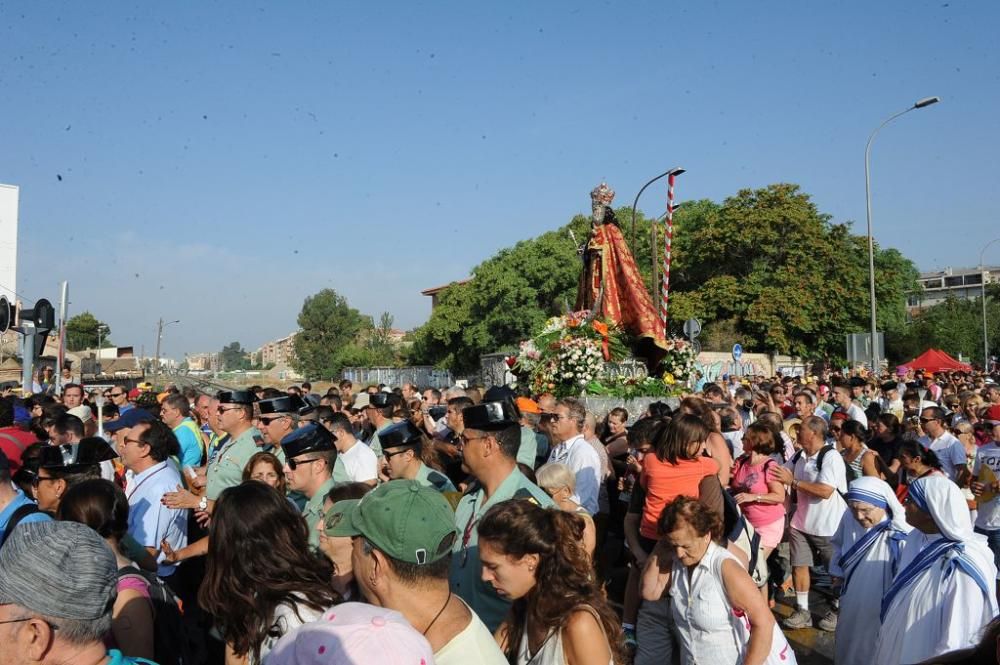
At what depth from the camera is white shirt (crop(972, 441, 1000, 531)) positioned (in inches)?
271

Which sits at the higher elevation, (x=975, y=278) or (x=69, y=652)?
(x=975, y=278)

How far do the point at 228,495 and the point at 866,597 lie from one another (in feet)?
11.9

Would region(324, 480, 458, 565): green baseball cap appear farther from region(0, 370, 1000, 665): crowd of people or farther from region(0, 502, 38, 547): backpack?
region(0, 502, 38, 547): backpack

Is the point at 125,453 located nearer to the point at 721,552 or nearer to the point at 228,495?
the point at 228,495

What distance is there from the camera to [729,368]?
110 feet

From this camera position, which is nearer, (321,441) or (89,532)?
(89,532)

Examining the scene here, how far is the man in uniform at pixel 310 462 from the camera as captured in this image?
4758mm

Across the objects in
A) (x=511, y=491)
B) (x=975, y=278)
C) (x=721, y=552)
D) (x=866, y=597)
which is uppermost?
(x=975, y=278)

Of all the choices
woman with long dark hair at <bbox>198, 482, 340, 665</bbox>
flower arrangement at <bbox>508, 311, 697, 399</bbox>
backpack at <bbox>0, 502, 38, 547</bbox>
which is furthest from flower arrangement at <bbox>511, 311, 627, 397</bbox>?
woman with long dark hair at <bbox>198, 482, 340, 665</bbox>

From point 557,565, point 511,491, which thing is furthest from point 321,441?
point 557,565

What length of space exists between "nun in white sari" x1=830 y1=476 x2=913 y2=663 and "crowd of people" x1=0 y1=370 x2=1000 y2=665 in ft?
0.04

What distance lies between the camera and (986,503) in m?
7.02

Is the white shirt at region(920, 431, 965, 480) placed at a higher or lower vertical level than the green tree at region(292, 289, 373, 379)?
lower

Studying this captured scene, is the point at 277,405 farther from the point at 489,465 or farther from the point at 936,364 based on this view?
the point at 936,364
